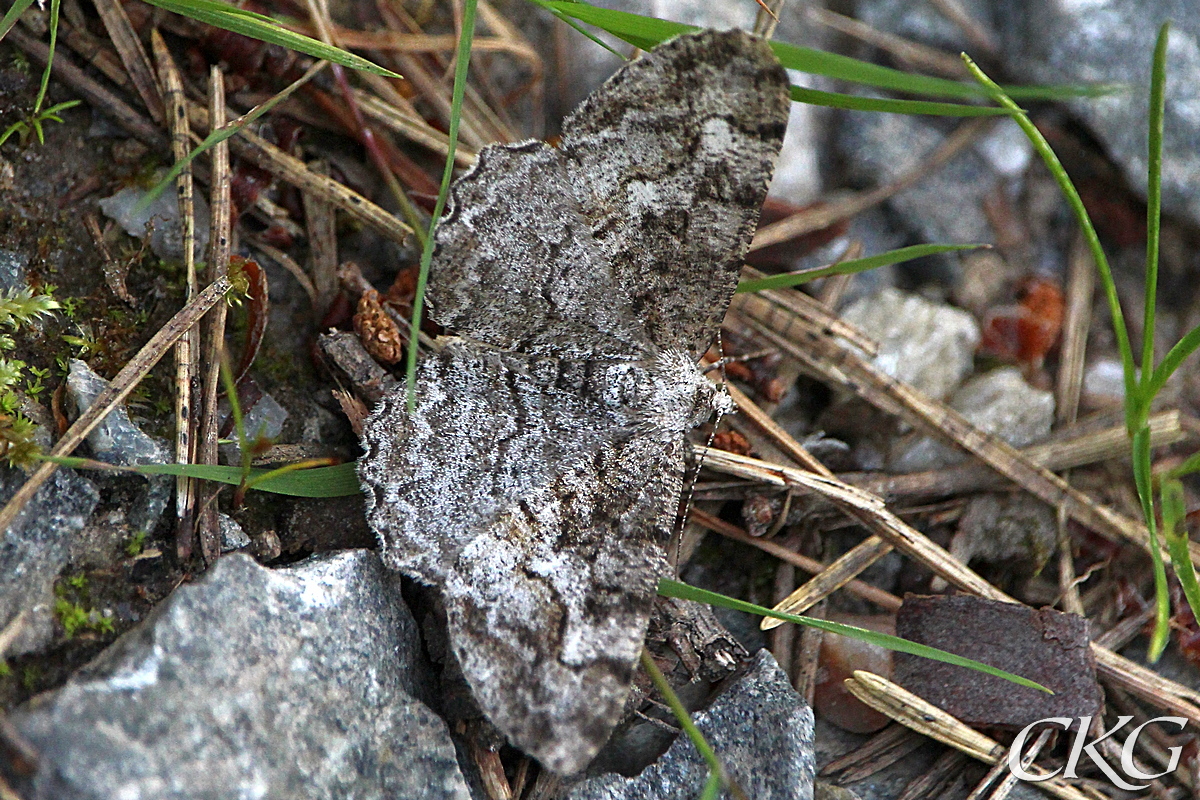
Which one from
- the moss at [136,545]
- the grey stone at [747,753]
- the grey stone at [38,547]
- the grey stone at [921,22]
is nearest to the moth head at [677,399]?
the grey stone at [747,753]

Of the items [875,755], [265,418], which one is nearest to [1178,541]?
[875,755]

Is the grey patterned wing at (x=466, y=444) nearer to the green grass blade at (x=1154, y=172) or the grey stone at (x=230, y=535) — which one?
the grey stone at (x=230, y=535)

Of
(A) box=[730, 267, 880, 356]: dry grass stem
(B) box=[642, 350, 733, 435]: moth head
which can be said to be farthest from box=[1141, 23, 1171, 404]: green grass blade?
(B) box=[642, 350, 733, 435]: moth head

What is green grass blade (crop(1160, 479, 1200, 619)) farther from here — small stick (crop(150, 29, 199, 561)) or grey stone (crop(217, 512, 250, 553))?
small stick (crop(150, 29, 199, 561))

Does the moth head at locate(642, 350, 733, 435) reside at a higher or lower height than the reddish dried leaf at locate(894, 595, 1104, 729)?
higher

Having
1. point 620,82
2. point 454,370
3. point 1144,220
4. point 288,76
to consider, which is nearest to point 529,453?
point 454,370
